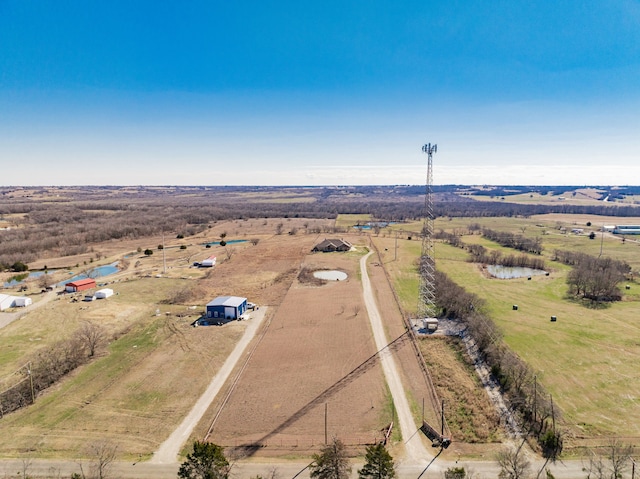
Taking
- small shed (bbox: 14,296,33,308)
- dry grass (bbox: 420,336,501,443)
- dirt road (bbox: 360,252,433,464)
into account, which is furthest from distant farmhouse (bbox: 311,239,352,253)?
small shed (bbox: 14,296,33,308)

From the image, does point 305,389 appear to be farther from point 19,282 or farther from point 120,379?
→ point 19,282

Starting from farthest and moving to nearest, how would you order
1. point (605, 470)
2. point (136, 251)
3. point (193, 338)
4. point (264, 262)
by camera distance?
point (136, 251)
point (264, 262)
point (193, 338)
point (605, 470)

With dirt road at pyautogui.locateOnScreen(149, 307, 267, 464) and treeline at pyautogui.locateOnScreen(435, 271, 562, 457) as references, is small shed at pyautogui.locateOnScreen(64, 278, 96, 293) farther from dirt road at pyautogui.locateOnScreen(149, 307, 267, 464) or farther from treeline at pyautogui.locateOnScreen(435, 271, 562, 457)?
treeline at pyautogui.locateOnScreen(435, 271, 562, 457)

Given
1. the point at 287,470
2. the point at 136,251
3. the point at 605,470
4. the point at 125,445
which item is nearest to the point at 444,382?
the point at 605,470

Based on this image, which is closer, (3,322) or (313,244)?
(3,322)

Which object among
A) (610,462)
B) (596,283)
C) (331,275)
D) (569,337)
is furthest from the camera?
(331,275)

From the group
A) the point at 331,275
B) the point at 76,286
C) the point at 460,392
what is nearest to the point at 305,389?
the point at 460,392

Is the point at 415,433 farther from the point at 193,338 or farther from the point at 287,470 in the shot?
the point at 193,338
